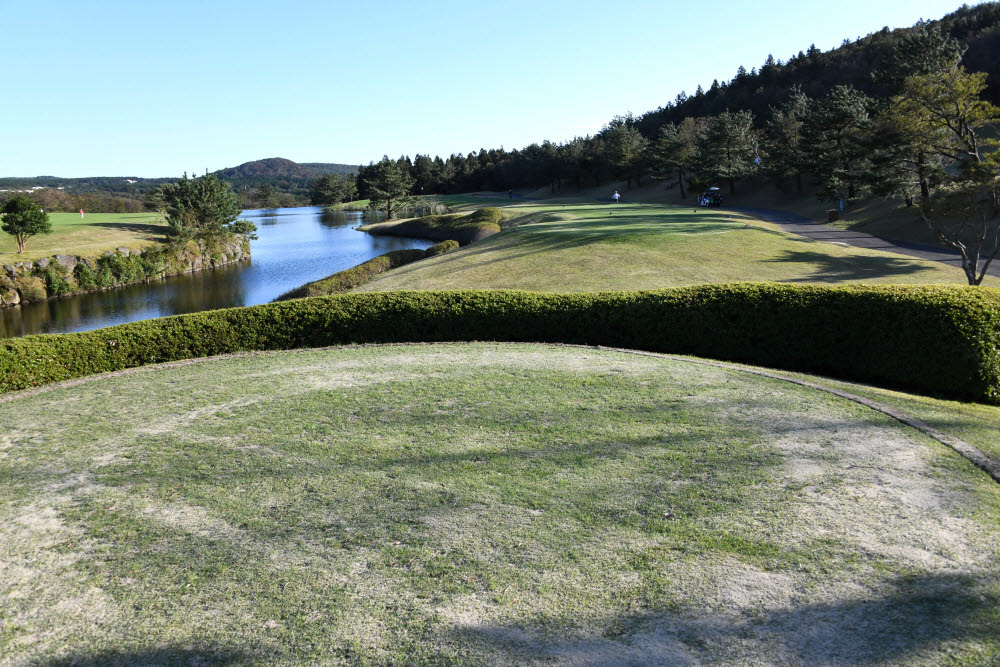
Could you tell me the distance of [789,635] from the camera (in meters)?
3.50

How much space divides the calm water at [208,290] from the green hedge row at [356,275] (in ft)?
12.4

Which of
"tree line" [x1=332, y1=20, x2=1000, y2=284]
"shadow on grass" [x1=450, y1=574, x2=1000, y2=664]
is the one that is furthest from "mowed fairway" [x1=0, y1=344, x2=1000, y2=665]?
"tree line" [x1=332, y1=20, x2=1000, y2=284]

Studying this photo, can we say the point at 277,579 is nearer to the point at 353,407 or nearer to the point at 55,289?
the point at 353,407

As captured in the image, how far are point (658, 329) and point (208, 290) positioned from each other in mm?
30925

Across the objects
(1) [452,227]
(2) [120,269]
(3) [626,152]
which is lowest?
(2) [120,269]

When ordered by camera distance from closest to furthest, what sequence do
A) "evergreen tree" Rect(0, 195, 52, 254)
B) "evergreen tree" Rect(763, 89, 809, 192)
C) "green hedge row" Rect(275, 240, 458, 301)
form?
"green hedge row" Rect(275, 240, 458, 301) < "evergreen tree" Rect(0, 195, 52, 254) < "evergreen tree" Rect(763, 89, 809, 192)

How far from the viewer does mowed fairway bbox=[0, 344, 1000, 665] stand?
3.53 metres

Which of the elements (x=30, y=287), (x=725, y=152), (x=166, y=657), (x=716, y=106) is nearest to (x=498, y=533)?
(x=166, y=657)

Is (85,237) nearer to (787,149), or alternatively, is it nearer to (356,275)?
(356,275)

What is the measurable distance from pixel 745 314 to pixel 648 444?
5.87 metres

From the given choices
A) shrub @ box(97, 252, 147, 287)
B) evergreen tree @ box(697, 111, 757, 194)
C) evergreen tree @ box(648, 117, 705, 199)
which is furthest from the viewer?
evergreen tree @ box(648, 117, 705, 199)

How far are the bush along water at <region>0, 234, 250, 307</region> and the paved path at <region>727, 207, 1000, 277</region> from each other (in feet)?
130

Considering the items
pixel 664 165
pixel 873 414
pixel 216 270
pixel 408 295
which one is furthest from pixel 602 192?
pixel 873 414

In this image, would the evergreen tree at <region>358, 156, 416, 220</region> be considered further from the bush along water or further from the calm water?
the bush along water
